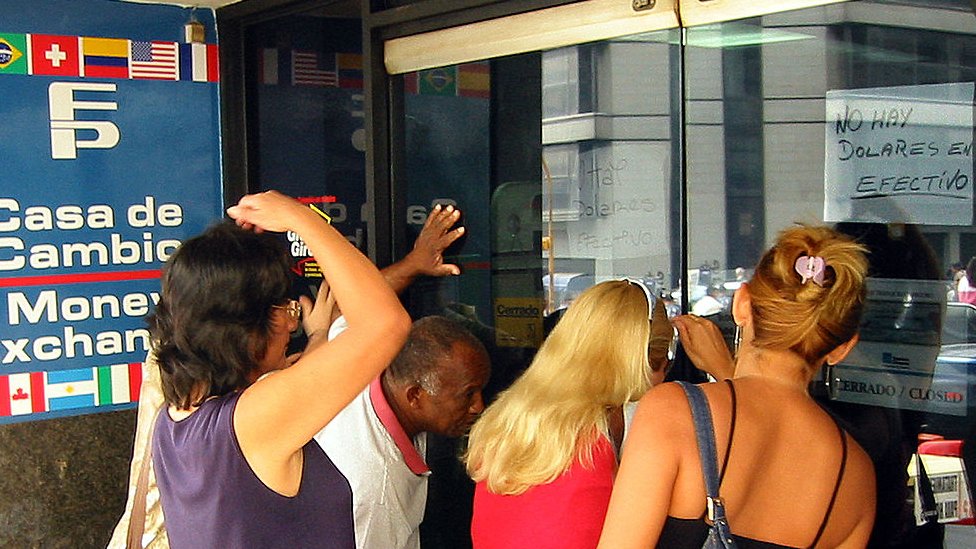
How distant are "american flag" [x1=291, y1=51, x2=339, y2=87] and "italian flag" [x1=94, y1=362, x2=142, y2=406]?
4.27ft

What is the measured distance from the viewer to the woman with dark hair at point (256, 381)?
214 cm

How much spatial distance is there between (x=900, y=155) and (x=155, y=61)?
2997 millimetres

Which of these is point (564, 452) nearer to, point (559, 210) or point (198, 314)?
point (198, 314)

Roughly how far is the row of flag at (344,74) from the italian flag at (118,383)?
4.18ft

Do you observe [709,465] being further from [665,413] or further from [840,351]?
[840,351]

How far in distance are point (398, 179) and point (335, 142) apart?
499mm

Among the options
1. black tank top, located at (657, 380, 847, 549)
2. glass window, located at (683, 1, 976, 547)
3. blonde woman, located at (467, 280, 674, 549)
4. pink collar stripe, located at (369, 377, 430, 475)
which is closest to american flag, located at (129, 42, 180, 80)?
pink collar stripe, located at (369, 377, 430, 475)

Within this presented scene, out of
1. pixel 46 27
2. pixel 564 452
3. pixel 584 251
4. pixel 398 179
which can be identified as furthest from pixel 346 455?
pixel 46 27

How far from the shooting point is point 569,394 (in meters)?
2.61

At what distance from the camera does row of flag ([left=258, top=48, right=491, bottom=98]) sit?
3.88m

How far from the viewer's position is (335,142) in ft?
14.7

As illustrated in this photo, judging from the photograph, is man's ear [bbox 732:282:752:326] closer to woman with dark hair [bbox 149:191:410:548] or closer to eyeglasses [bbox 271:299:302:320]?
woman with dark hair [bbox 149:191:410:548]

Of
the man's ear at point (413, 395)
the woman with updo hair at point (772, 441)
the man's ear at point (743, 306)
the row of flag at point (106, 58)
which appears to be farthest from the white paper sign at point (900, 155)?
the row of flag at point (106, 58)

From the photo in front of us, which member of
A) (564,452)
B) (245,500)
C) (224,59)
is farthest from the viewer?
(224,59)
